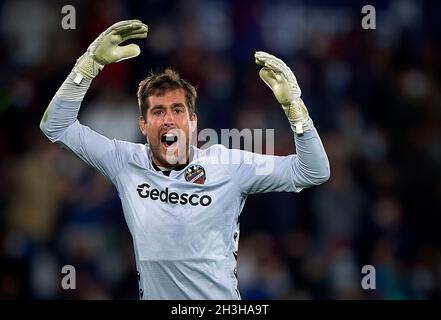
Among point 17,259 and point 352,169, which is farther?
point 352,169

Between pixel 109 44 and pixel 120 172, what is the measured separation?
76cm

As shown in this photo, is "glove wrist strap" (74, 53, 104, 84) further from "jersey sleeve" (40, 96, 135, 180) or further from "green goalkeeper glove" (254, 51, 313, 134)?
"green goalkeeper glove" (254, 51, 313, 134)

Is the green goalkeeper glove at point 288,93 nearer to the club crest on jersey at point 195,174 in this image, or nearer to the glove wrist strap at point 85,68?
the club crest on jersey at point 195,174

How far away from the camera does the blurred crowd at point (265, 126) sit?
10047mm

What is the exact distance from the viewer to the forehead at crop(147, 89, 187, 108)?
6.25m

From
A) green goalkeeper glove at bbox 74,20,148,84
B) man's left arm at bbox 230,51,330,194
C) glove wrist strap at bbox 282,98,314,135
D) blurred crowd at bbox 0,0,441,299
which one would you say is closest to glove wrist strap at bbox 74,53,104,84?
green goalkeeper glove at bbox 74,20,148,84

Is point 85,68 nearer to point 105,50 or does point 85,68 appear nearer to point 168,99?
point 105,50

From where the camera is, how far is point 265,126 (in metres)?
10.7

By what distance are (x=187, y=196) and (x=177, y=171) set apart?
201 millimetres

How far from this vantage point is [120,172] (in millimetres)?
6258

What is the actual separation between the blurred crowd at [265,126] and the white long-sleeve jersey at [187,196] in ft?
11.7

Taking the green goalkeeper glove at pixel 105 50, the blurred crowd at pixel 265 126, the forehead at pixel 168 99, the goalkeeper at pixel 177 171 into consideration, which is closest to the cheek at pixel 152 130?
the goalkeeper at pixel 177 171

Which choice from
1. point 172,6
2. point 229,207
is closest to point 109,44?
point 229,207

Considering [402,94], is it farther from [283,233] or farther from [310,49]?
[283,233]
